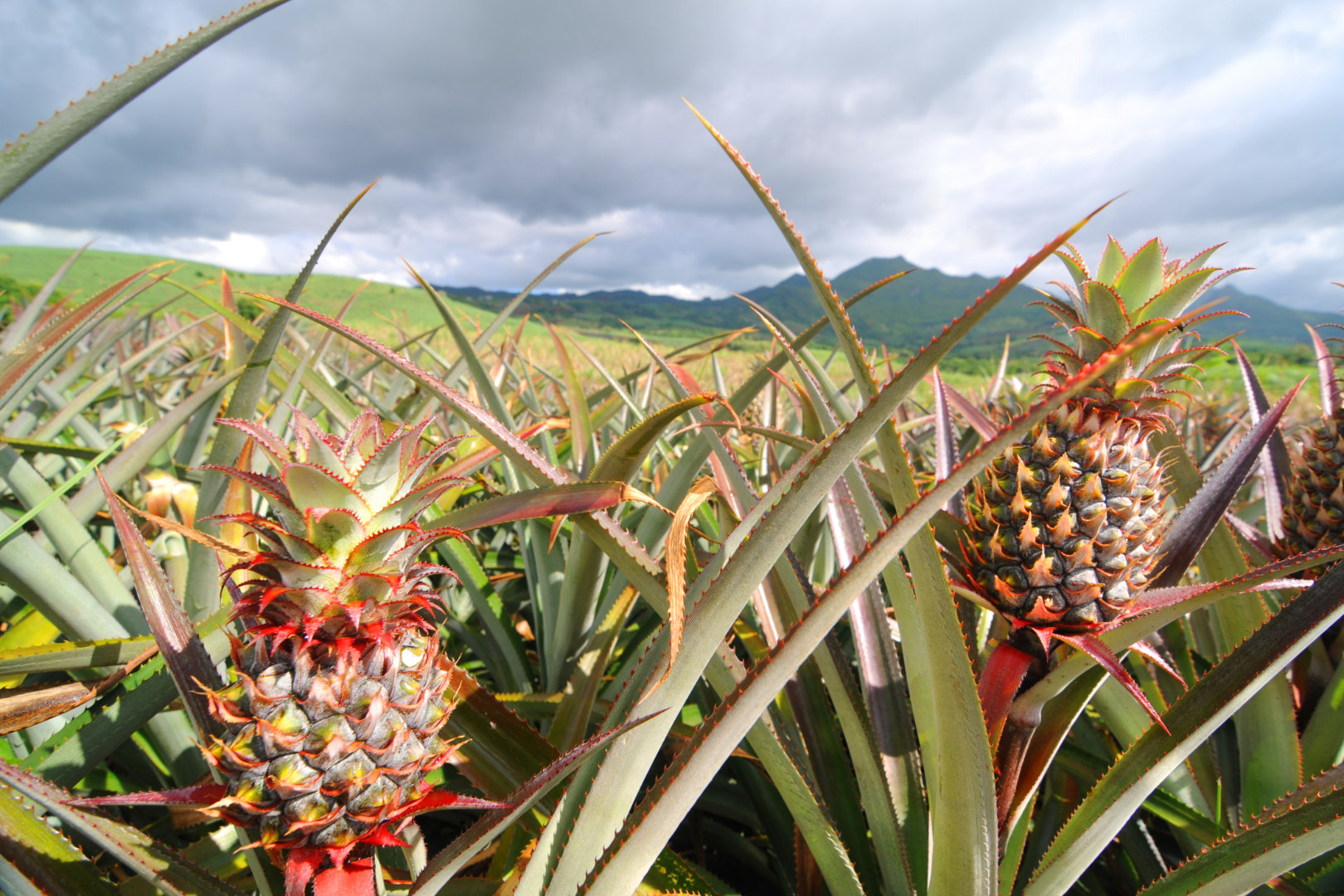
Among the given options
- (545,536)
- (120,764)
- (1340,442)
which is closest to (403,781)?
(545,536)

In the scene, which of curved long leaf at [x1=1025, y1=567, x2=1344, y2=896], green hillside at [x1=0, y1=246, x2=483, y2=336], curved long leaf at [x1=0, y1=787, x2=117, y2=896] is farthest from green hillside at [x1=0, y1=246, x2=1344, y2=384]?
curved long leaf at [x1=0, y1=787, x2=117, y2=896]

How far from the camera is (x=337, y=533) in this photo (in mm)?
676

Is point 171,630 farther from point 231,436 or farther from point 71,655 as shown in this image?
point 231,436

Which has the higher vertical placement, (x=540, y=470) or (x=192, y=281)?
(x=192, y=281)

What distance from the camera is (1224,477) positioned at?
45.0 inches

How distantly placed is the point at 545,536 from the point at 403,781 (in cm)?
89

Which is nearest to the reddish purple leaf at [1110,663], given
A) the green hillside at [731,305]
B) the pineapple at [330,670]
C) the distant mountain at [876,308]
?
the pineapple at [330,670]

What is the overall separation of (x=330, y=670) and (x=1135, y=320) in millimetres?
1373

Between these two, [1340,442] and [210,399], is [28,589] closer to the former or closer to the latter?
[210,399]

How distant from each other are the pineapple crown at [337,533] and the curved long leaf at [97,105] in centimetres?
28

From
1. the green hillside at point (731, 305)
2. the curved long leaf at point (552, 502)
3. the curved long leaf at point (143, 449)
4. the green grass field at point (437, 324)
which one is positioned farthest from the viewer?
the green hillside at point (731, 305)

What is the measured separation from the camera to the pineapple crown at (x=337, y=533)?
647mm

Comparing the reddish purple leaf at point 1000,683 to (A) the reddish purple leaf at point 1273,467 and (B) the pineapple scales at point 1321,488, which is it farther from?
(A) the reddish purple leaf at point 1273,467

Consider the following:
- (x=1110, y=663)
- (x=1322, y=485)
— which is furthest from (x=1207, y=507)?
(x=1110, y=663)
